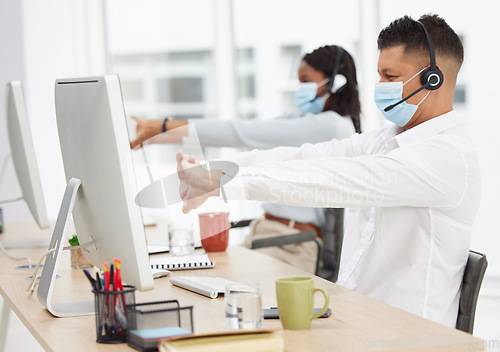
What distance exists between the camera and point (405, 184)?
4.97ft

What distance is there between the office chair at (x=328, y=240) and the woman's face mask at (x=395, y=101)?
81 centimetres

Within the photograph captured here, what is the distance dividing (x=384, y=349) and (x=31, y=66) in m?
4.94

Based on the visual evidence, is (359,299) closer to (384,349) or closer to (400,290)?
(400,290)

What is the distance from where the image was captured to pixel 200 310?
4.66 ft

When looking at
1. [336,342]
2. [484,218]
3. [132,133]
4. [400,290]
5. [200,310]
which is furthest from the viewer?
[484,218]

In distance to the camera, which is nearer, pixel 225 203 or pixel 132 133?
pixel 225 203

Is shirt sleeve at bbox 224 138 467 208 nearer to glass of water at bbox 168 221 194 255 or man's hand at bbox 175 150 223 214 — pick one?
man's hand at bbox 175 150 223 214

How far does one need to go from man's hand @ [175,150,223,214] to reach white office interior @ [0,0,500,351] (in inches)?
98.1

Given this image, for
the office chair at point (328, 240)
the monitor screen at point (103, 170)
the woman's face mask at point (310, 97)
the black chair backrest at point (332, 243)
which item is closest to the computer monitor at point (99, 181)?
the monitor screen at point (103, 170)

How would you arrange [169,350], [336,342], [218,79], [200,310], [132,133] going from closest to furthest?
[169,350] → [336,342] → [200,310] → [132,133] → [218,79]

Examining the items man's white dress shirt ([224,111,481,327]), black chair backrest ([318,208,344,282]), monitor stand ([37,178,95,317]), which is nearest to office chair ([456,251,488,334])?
man's white dress shirt ([224,111,481,327])

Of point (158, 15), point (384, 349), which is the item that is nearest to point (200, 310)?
point (384, 349)

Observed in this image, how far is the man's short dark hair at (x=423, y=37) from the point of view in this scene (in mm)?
1697

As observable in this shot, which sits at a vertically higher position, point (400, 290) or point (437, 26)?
point (437, 26)
